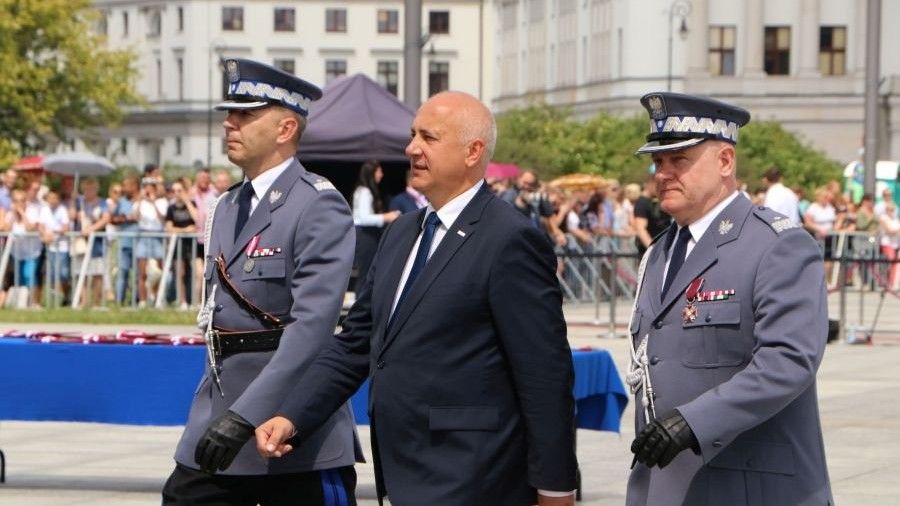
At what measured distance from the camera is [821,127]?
305ft

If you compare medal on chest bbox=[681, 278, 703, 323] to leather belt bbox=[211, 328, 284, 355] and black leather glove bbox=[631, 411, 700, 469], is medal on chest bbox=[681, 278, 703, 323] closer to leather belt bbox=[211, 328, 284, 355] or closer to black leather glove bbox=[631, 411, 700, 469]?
black leather glove bbox=[631, 411, 700, 469]

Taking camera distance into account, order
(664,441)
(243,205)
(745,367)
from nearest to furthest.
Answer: (664,441)
(745,367)
(243,205)

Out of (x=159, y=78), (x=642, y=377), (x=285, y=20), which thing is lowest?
(x=642, y=377)

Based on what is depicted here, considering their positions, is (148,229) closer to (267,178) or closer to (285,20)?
(267,178)

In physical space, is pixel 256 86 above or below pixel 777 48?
below

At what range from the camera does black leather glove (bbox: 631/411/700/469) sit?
5355mm

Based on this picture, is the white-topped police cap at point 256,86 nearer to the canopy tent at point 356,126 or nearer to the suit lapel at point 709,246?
the suit lapel at point 709,246

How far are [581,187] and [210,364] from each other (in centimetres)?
3518

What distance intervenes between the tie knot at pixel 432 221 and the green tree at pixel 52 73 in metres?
73.9

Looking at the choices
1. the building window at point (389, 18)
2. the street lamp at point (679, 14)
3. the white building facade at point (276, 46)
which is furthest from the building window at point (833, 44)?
the building window at point (389, 18)

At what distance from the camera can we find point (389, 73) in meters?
138

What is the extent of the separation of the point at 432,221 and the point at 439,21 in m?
131

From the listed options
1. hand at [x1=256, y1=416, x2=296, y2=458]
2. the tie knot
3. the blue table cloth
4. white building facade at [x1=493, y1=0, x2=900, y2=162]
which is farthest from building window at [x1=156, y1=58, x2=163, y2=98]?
the tie knot

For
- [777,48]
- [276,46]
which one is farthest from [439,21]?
[777,48]
